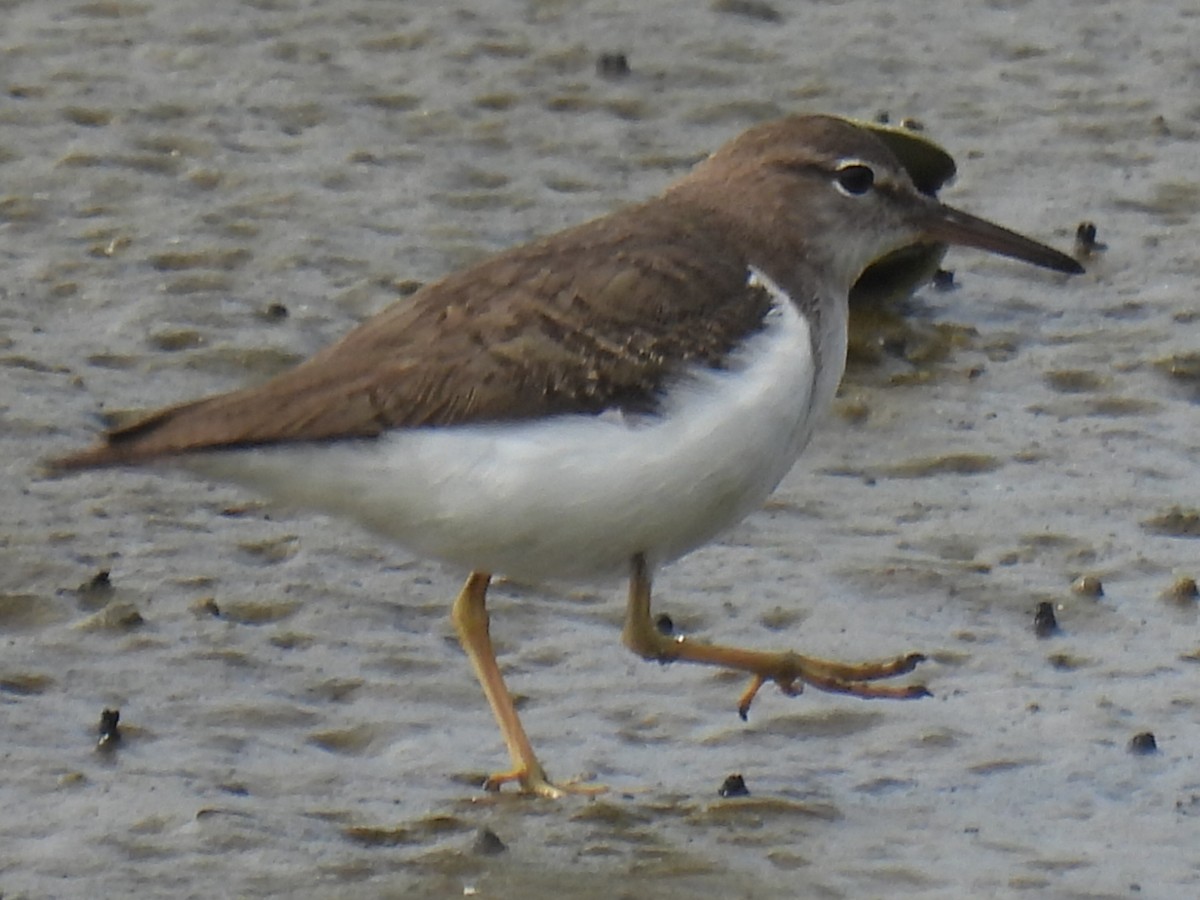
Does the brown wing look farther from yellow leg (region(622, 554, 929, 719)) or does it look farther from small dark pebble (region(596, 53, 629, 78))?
small dark pebble (region(596, 53, 629, 78))

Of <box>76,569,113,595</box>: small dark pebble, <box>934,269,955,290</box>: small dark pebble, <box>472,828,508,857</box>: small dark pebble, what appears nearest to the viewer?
<box>472,828,508,857</box>: small dark pebble

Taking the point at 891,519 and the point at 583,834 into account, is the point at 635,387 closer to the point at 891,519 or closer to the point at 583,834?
the point at 583,834

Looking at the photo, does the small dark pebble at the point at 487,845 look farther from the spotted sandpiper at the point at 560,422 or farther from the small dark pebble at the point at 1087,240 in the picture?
the small dark pebble at the point at 1087,240

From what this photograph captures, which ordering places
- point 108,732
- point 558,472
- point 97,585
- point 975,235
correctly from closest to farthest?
point 558,472 → point 108,732 → point 97,585 → point 975,235

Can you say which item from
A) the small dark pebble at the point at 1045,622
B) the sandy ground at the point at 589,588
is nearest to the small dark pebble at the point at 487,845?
the sandy ground at the point at 589,588

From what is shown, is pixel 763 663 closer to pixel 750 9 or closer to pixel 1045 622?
pixel 1045 622

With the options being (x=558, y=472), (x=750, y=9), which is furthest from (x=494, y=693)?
(x=750, y=9)

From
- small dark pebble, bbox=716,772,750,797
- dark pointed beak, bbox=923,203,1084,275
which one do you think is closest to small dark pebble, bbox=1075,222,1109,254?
dark pointed beak, bbox=923,203,1084,275

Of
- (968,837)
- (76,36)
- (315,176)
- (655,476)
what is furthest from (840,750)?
(76,36)
